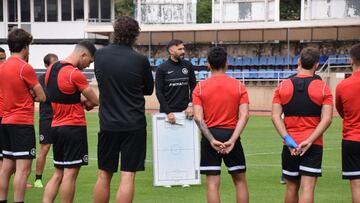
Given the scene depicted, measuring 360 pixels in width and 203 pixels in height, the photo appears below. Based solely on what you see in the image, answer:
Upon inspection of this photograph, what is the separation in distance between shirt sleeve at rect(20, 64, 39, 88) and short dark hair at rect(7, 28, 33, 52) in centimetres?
26

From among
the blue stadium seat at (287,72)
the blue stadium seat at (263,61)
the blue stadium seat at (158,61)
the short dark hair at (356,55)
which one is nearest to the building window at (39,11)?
the blue stadium seat at (158,61)

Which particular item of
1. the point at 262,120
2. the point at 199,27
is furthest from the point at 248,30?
the point at 262,120

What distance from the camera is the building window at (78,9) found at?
2045 inches

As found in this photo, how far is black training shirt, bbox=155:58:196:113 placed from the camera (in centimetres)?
1195

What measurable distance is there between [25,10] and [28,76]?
4497 centimetres

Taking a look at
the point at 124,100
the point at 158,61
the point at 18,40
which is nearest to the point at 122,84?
the point at 124,100

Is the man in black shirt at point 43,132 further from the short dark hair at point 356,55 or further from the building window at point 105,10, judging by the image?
the building window at point 105,10

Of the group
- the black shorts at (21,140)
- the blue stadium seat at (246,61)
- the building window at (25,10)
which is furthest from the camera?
the building window at (25,10)

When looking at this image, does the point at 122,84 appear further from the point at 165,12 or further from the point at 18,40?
the point at 165,12

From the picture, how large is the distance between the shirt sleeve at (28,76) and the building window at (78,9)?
1693 inches

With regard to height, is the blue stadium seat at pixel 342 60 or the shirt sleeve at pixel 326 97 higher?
the shirt sleeve at pixel 326 97

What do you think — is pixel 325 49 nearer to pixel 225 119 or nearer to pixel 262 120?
pixel 262 120

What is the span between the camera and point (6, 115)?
31.5ft

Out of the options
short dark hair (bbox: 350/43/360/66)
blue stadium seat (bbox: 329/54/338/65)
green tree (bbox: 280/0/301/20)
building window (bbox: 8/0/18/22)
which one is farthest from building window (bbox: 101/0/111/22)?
short dark hair (bbox: 350/43/360/66)
